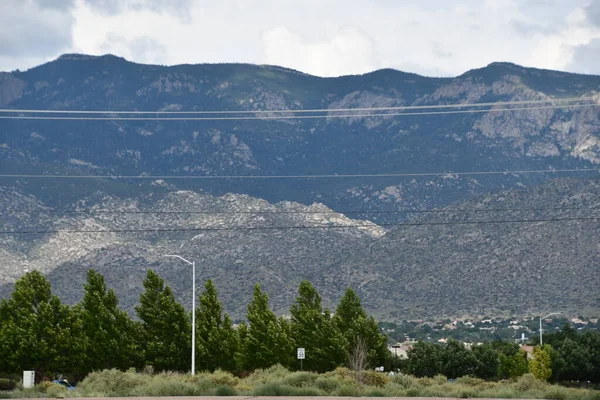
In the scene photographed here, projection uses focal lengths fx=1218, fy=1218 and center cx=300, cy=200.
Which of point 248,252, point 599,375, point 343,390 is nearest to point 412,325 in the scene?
point 248,252

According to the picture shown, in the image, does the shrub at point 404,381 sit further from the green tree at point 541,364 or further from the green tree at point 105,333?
the green tree at point 541,364

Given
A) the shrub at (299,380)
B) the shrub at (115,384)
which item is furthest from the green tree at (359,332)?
the shrub at (299,380)

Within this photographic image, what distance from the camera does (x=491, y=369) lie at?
10375cm

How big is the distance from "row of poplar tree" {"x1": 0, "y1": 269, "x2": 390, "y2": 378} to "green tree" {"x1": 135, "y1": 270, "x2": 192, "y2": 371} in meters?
0.06

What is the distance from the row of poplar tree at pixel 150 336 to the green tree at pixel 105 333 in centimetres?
6

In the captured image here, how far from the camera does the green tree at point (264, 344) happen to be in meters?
77.6

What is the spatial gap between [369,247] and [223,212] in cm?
2048

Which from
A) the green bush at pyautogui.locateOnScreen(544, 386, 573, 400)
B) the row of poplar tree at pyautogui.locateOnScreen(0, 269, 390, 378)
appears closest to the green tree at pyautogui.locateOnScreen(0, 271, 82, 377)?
the row of poplar tree at pyautogui.locateOnScreen(0, 269, 390, 378)

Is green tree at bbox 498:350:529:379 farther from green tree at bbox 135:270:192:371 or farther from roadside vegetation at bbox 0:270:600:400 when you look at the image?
green tree at bbox 135:270:192:371

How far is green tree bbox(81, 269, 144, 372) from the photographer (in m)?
73.1

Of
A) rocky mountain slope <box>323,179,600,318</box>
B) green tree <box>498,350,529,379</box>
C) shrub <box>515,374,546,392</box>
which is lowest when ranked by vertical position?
shrub <box>515,374,546,392</box>

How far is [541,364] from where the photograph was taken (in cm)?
9644

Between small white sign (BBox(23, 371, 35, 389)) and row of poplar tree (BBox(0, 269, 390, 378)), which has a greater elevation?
row of poplar tree (BBox(0, 269, 390, 378))

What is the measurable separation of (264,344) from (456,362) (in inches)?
1094
